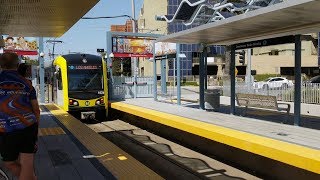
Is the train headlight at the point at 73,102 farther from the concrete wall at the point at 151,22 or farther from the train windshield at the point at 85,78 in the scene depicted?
the concrete wall at the point at 151,22

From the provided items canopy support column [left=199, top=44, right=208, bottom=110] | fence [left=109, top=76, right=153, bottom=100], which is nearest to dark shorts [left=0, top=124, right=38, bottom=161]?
canopy support column [left=199, top=44, right=208, bottom=110]

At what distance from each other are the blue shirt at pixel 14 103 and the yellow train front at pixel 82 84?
45.0 feet

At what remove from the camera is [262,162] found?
9305 millimetres

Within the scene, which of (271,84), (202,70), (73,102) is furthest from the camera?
(271,84)

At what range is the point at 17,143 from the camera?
15.1 feet

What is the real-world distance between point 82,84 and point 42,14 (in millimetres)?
7893

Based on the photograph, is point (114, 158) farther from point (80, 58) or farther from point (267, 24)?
point (80, 58)

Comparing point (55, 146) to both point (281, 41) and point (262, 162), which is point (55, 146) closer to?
point (262, 162)

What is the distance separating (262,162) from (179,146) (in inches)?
175

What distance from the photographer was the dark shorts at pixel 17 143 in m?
4.57

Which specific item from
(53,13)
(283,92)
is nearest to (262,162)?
(53,13)

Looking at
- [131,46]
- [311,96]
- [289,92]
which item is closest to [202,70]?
[311,96]

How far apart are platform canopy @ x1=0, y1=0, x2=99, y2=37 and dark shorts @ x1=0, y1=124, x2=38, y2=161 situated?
4.98m

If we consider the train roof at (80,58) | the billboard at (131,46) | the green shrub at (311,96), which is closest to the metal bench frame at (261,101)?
the train roof at (80,58)
